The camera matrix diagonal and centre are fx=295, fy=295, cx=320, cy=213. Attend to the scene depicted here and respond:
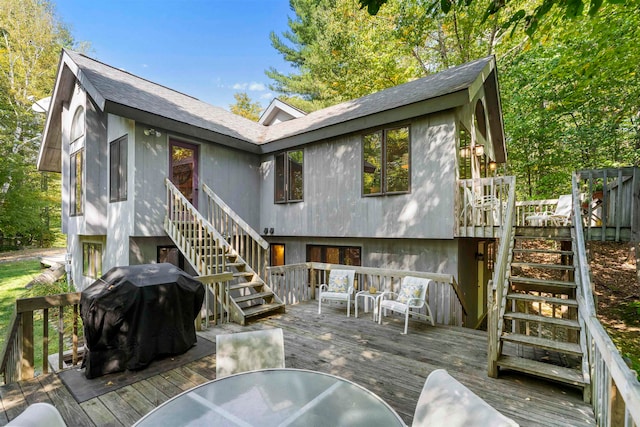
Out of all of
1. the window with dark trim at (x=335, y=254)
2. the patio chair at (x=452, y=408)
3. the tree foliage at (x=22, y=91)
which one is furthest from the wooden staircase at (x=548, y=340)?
the tree foliage at (x=22, y=91)

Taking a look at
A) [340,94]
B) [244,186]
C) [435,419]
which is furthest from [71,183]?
[340,94]

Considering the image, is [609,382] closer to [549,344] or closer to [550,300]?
[549,344]

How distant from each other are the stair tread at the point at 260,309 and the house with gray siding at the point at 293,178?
25.7 inches

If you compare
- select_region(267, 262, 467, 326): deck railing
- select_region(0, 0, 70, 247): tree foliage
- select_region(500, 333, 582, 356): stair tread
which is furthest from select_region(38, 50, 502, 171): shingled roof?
select_region(0, 0, 70, 247): tree foliage

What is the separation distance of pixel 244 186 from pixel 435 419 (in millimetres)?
8332

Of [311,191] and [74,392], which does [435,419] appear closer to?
[74,392]

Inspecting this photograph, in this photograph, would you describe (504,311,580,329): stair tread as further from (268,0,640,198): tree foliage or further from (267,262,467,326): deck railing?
(268,0,640,198): tree foliage

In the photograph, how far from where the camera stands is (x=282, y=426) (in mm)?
1694

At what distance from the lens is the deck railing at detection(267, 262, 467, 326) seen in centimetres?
551

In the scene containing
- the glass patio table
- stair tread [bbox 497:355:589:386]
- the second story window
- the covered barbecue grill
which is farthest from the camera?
the second story window

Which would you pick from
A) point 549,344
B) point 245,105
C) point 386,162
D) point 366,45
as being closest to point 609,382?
point 549,344

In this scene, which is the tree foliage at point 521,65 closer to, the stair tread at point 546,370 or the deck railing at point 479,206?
the deck railing at point 479,206

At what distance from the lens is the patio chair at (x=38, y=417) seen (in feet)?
4.62

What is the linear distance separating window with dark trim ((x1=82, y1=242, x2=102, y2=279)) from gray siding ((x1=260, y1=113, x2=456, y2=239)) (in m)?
4.93
